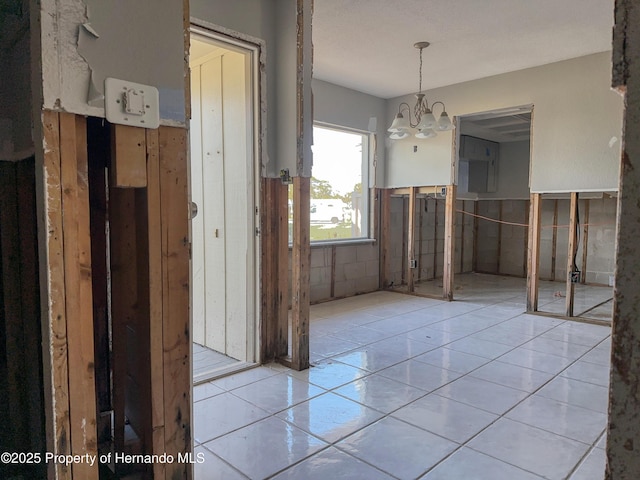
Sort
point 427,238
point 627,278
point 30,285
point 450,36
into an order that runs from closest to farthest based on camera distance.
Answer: point 627,278 → point 30,285 → point 450,36 → point 427,238

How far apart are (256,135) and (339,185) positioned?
260cm

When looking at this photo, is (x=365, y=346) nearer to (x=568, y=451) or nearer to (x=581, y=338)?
(x=568, y=451)

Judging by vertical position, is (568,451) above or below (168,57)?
below

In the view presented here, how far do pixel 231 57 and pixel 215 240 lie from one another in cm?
147

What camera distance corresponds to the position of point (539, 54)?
4422mm

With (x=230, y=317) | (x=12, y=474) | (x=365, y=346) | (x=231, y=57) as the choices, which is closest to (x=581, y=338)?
(x=365, y=346)

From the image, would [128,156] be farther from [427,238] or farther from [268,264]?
[427,238]

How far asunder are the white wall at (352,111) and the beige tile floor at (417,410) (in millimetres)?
2737

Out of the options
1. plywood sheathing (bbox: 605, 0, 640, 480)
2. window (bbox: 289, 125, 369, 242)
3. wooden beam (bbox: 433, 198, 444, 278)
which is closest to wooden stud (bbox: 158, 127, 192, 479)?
plywood sheathing (bbox: 605, 0, 640, 480)

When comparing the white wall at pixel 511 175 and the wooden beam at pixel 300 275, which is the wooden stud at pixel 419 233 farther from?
the wooden beam at pixel 300 275

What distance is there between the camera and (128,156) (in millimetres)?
1198

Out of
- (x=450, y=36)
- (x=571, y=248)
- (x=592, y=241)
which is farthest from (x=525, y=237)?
(x=450, y=36)

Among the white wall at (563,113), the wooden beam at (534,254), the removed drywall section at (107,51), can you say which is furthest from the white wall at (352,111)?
the removed drywall section at (107,51)

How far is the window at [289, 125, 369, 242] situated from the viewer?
17.5 feet
